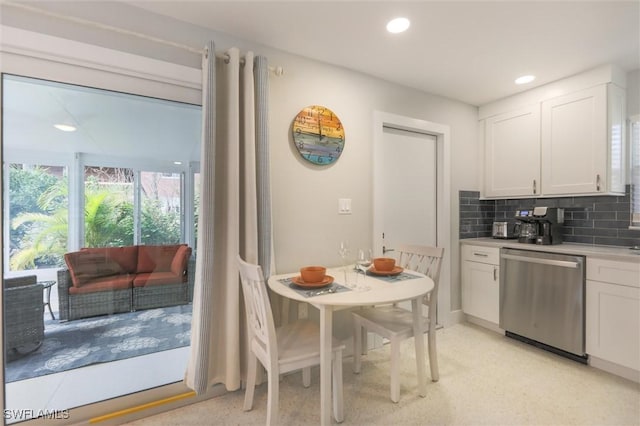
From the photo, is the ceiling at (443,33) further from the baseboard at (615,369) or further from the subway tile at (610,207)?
the baseboard at (615,369)

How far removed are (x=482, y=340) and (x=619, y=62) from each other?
261 cm

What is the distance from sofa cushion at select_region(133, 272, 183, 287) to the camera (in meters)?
1.98

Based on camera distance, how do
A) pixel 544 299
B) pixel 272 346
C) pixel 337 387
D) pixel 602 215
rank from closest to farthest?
pixel 272 346 → pixel 337 387 → pixel 544 299 → pixel 602 215

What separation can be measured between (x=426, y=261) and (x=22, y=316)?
2566 mm

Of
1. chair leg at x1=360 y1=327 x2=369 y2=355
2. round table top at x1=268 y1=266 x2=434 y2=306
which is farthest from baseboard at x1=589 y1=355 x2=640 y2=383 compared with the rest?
chair leg at x1=360 y1=327 x2=369 y2=355

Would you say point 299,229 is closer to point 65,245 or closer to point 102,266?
point 102,266

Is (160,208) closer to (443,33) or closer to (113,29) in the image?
(113,29)

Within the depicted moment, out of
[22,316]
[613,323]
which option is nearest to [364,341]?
[613,323]

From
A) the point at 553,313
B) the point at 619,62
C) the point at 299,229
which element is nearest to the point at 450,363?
the point at 553,313

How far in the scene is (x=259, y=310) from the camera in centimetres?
158

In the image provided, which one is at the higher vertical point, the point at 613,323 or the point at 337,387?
the point at 613,323

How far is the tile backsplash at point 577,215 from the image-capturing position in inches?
101

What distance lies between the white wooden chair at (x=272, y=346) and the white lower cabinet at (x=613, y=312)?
2.07 m

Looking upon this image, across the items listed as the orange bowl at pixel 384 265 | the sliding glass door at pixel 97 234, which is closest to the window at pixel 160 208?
the sliding glass door at pixel 97 234
